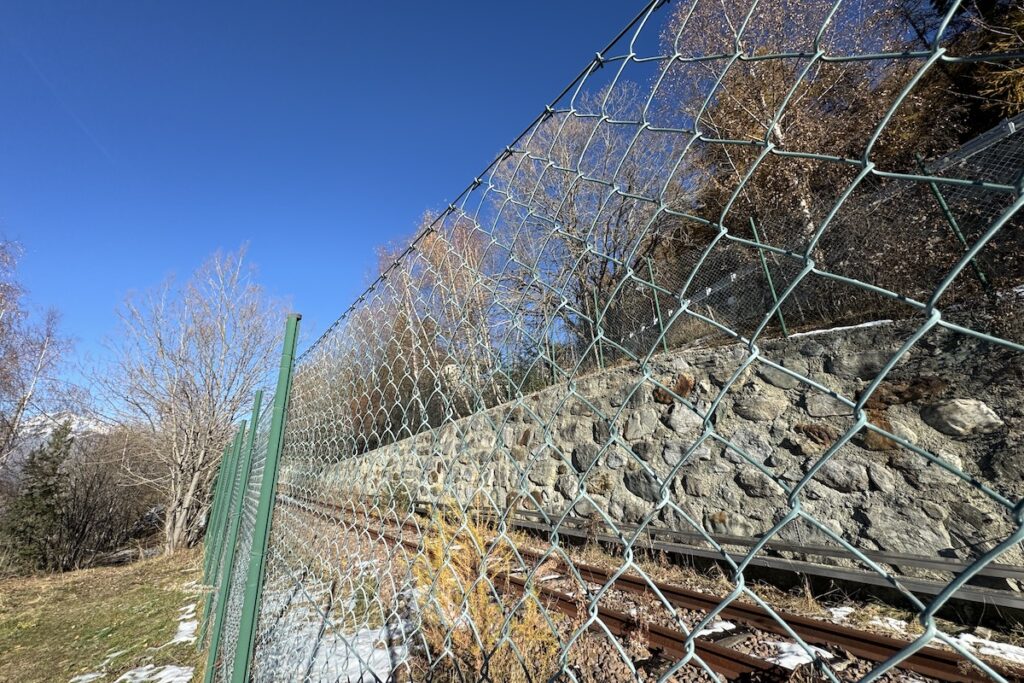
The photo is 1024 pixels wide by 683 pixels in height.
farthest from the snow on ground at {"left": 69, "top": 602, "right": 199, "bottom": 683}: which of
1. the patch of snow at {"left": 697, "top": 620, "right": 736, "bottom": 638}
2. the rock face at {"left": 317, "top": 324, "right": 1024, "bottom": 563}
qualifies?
the patch of snow at {"left": 697, "top": 620, "right": 736, "bottom": 638}

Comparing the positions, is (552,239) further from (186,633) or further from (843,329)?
(186,633)

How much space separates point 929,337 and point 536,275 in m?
4.56

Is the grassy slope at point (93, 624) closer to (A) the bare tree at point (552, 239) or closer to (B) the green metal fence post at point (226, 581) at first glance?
(B) the green metal fence post at point (226, 581)

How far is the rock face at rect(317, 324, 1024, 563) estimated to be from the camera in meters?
3.41

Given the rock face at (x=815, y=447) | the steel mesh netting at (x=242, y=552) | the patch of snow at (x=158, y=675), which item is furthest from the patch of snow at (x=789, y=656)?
the patch of snow at (x=158, y=675)

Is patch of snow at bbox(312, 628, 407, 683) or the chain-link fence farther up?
the chain-link fence

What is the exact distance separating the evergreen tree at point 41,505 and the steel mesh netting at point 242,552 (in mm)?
16991

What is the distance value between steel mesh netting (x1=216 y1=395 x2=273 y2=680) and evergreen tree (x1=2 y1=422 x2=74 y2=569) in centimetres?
1699

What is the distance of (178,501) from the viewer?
1425 centimetres

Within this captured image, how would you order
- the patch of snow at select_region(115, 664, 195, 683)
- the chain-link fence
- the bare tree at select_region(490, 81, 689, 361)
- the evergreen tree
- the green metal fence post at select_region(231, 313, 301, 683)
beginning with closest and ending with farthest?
the chain-link fence → the bare tree at select_region(490, 81, 689, 361) → the green metal fence post at select_region(231, 313, 301, 683) → the patch of snow at select_region(115, 664, 195, 683) → the evergreen tree

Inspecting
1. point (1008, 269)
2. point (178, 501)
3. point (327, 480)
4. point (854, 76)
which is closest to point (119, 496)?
point (178, 501)

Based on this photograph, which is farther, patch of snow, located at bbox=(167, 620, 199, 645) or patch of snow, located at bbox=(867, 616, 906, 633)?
patch of snow, located at bbox=(167, 620, 199, 645)

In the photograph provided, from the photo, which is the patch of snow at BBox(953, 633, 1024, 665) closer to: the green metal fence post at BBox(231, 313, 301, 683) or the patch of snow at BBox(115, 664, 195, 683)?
the green metal fence post at BBox(231, 313, 301, 683)

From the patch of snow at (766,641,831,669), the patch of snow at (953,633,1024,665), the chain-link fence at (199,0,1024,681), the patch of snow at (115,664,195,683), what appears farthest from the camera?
the patch of snow at (115,664,195,683)
